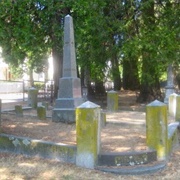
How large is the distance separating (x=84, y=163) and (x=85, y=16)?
9769mm

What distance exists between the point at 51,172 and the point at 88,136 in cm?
91

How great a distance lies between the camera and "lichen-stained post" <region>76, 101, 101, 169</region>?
5.61 meters

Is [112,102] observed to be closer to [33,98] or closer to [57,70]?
[33,98]

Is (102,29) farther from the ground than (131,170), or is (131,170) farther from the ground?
(102,29)

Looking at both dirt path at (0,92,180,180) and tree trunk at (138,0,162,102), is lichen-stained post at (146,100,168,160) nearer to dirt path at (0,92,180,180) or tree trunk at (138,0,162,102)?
dirt path at (0,92,180,180)

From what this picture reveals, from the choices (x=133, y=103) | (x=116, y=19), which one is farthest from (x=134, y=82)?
(x=116, y=19)

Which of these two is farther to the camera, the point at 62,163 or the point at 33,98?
the point at 33,98

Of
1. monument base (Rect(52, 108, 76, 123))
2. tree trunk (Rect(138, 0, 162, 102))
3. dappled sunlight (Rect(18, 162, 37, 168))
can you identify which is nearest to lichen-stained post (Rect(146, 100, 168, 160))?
dappled sunlight (Rect(18, 162, 37, 168))

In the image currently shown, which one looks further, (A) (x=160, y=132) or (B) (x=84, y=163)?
(A) (x=160, y=132)

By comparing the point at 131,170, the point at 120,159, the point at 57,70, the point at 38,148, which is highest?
the point at 57,70

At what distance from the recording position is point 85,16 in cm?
1418

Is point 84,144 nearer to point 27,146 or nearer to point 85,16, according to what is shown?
point 27,146

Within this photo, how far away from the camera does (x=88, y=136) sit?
18.4 ft

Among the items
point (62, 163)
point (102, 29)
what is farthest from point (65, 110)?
point (102, 29)
